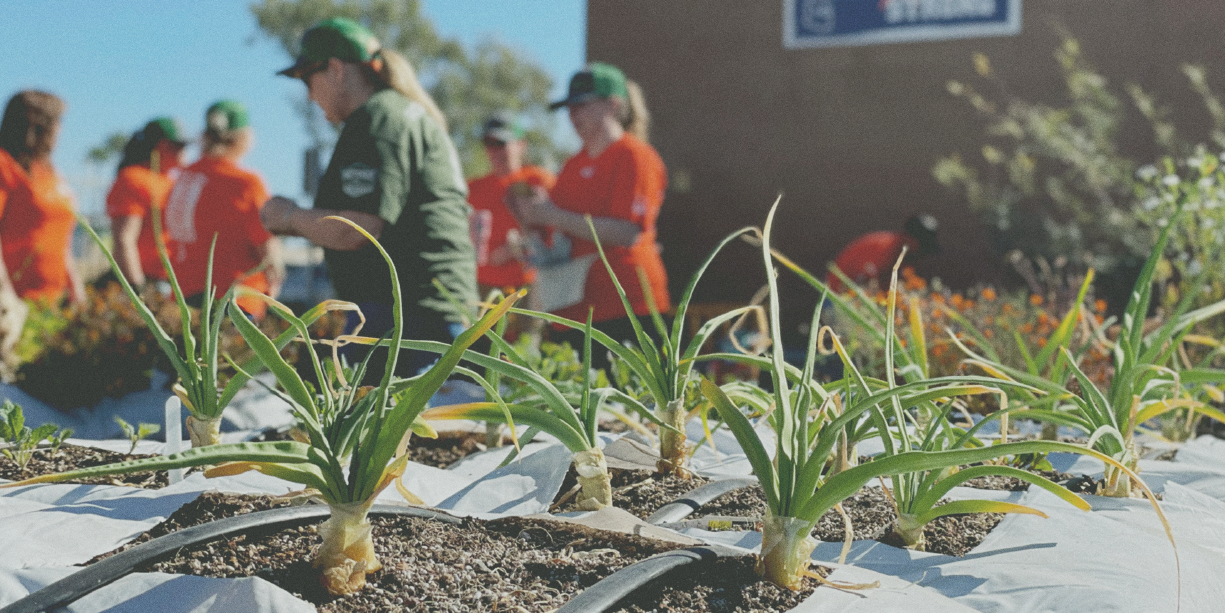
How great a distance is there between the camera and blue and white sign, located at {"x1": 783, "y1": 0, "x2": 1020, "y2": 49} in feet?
24.7

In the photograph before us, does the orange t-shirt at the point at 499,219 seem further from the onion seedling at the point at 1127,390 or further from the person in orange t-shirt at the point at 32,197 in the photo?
the onion seedling at the point at 1127,390

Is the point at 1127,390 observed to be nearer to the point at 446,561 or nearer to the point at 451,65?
the point at 446,561

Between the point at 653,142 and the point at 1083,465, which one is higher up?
the point at 653,142

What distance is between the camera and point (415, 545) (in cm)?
125

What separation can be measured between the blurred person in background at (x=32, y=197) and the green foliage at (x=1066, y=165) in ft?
19.4

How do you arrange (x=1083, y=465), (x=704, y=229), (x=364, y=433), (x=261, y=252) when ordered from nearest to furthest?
(x=364, y=433)
(x=1083, y=465)
(x=261, y=252)
(x=704, y=229)

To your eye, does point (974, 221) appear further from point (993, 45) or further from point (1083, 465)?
point (1083, 465)

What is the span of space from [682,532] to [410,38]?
83.4 ft

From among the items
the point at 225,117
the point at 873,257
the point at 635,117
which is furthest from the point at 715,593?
the point at 873,257

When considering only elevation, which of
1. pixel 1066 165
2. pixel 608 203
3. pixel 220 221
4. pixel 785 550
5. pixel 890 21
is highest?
pixel 890 21

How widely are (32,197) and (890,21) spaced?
6562mm

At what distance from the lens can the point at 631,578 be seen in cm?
107

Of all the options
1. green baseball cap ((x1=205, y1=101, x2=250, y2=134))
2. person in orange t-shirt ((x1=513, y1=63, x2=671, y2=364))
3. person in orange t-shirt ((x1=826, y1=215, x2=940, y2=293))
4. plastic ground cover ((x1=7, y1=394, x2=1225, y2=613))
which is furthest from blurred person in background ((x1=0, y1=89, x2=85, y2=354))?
person in orange t-shirt ((x1=826, y1=215, x2=940, y2=293))

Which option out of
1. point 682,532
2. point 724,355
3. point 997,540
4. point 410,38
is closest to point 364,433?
point 682,532
